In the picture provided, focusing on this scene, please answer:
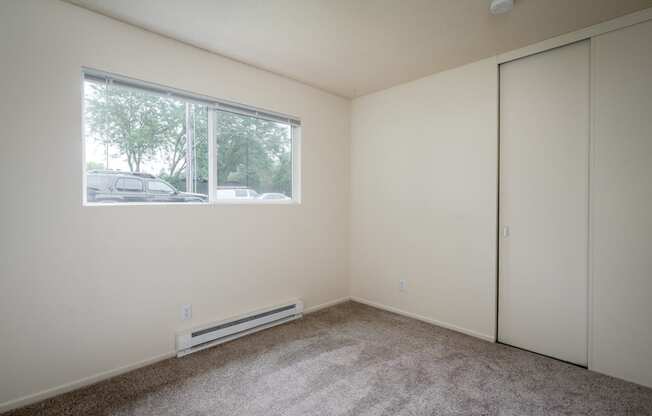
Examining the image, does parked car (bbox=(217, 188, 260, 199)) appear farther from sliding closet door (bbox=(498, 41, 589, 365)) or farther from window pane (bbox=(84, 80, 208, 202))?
sliding closet door (bbox=(498, 41, 589, 365))

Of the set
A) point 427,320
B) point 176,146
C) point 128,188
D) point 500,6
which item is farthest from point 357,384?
point 500,6

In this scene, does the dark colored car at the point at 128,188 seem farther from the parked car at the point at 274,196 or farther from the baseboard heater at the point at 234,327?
the baseboard heater at the point at 234,327

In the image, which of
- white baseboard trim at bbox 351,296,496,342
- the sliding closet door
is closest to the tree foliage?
white baseboard trim at bbox 351,296,496,342

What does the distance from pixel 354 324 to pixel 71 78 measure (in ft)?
10.1

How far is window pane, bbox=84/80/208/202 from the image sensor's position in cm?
227

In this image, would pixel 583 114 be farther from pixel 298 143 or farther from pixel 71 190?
pixel 71 190

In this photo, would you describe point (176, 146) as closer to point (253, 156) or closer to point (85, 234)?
point (253, 156)

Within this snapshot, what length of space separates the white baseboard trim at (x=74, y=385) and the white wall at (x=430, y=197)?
7.78 ft

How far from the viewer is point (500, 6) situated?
205cm

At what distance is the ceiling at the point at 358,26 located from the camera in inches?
82.5

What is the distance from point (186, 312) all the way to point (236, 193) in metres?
1.12

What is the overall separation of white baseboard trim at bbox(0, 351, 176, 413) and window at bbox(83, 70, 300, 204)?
121cm

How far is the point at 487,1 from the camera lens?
6.73ft

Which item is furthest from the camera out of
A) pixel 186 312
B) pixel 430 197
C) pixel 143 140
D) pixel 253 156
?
pixel 430 197
